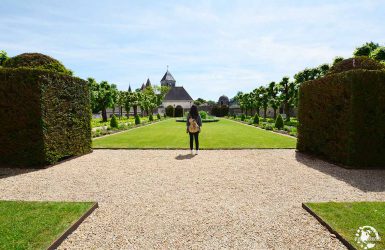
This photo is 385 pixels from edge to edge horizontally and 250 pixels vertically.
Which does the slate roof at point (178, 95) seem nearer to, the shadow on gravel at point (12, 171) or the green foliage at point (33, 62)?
the green foliage at point (33, 62)

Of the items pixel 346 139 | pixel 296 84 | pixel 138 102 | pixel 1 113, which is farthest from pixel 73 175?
pixel 138 102

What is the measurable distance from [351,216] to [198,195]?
3133 mm

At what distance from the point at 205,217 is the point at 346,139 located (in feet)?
21.0

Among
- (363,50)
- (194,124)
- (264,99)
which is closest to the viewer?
(194,124)

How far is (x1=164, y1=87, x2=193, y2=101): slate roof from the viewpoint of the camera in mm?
90894

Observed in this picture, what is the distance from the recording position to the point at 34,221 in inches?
173

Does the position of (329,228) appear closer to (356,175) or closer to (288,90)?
(356,175)

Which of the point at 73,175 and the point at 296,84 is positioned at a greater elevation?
the point at 296,84

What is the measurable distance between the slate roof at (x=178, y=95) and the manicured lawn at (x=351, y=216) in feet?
283

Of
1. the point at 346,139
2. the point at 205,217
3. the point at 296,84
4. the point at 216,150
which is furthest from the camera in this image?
the point at 296,84

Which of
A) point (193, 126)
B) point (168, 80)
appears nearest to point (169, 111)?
point (168, 80)

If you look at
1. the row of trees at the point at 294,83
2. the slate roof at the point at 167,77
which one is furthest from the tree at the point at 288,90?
the slate roof at the point at 167,77

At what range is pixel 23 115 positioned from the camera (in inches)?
347

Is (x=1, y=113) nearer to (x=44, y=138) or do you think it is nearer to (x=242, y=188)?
(x=44, y=138)
